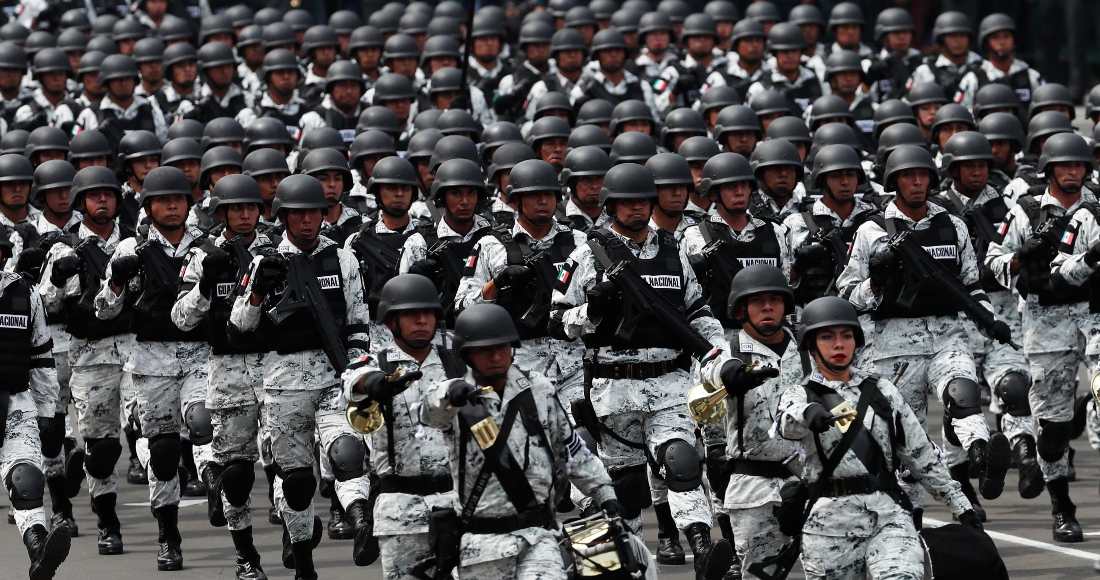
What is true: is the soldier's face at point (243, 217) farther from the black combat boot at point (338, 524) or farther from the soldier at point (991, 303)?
the soldier at point (991, 303)

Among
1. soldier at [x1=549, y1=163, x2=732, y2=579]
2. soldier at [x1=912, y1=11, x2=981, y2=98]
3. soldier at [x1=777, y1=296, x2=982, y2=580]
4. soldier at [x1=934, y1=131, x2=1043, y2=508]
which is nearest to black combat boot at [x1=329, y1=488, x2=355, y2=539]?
soldier at [x1=549, y1=163, x2=732, y2=579]

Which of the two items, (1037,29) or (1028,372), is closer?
(1028,372)

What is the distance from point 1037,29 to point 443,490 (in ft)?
61.6

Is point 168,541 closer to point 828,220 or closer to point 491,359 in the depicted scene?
point 491,359

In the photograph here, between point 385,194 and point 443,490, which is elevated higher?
point 385,194

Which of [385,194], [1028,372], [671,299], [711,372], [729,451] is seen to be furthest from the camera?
[385,194]

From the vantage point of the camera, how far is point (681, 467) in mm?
10094

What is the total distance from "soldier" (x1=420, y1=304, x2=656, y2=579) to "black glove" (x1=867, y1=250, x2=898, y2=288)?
3295mm

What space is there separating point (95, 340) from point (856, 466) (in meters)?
5.41

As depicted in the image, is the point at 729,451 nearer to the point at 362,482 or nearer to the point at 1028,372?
the point at 362,482

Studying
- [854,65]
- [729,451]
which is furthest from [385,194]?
[854,65]

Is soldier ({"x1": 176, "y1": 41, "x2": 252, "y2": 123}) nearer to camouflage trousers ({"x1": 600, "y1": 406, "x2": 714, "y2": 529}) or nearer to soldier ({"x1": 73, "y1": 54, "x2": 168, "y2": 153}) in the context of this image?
soldier ({"x1": 73, "y1": 54, "x2": 168, "y2": 153})

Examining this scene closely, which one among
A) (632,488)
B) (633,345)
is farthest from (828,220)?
(632,488)

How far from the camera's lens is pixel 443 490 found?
347 inches
